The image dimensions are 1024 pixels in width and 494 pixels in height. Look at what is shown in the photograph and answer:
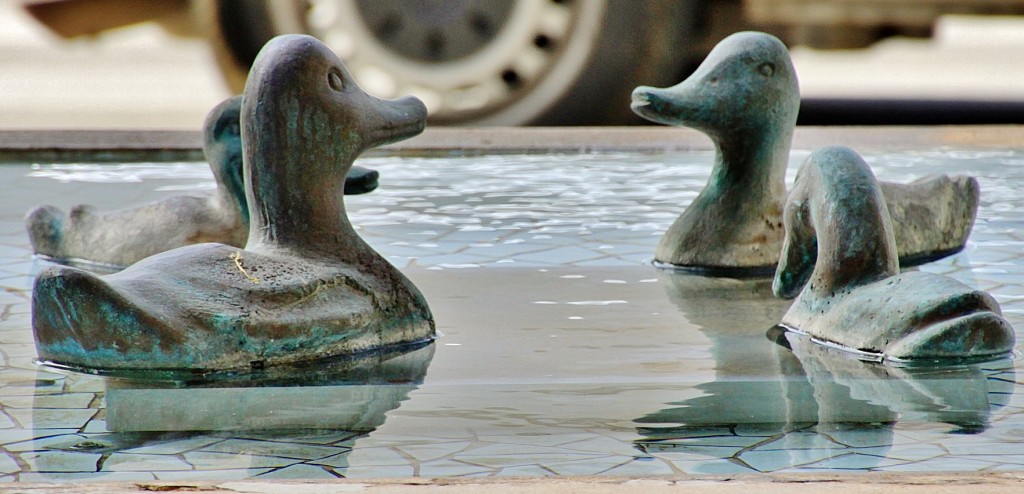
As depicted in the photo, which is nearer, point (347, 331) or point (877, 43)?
point (347, 331)

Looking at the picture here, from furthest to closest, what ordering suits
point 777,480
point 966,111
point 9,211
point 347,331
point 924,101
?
point 924,101
point 966,111
point 9,211
point 347,331
point 777,480

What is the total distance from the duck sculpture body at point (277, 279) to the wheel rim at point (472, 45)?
3603 mm

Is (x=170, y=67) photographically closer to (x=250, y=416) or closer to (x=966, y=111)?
(x=966, y=111)

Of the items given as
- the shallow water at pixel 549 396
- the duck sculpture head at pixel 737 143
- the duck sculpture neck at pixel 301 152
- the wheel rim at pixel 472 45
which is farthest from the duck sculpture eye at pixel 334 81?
the wheel rim at pixel 472 45

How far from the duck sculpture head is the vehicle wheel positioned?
9.50ft

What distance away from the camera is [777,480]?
8.58 feet

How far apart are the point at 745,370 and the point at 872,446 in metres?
0.71

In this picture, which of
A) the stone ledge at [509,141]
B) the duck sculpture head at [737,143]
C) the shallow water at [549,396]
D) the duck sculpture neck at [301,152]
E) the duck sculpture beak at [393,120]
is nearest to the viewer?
the shallow water at [549,396]

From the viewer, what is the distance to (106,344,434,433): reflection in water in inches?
127

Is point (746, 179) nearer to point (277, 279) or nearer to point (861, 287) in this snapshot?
point (861, 287)

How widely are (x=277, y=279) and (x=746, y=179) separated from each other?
5.98ft

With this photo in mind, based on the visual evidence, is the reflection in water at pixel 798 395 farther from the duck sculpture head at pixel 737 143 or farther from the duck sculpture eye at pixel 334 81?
the duck sculpture eye at pixel 334 81

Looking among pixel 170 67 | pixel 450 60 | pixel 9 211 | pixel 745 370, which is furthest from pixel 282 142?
pixel 170 67

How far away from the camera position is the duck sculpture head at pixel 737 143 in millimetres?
4910
